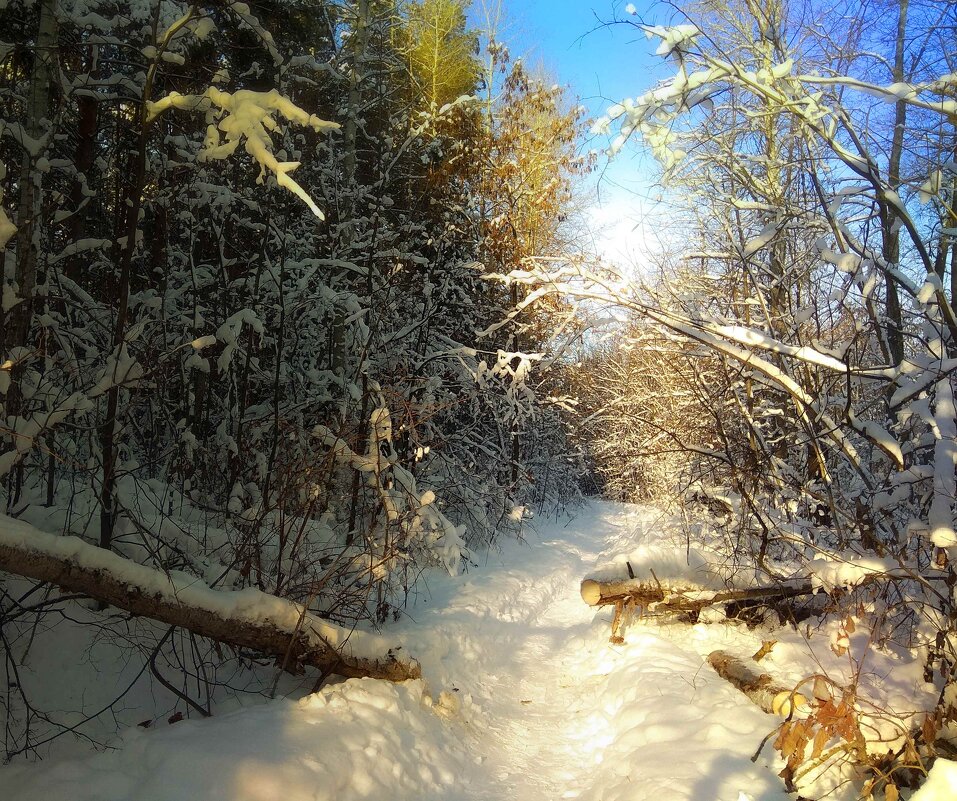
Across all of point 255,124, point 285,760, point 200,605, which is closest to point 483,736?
point 285,760

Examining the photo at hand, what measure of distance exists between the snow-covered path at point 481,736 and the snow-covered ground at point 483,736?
0.04 feet

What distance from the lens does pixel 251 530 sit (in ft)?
13.6

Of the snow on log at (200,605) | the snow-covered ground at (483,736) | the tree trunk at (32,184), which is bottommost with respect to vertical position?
the snow-covered ground at (483,736)

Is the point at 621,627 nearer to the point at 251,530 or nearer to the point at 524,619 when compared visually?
the point at 524,619

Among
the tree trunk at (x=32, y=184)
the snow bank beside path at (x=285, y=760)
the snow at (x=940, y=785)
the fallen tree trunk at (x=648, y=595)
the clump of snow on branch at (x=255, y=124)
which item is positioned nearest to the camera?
the snow at (x=940, y=785)

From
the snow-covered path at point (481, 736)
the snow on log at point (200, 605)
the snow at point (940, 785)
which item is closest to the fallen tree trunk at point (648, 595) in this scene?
the snow-covered path at point (481, 736)

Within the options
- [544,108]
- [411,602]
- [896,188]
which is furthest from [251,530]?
[544,108]

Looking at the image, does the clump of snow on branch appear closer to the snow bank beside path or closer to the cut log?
the snow bank beside path

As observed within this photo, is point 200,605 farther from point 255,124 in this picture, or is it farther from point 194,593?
point 255,124

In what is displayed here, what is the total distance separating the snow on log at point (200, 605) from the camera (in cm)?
293

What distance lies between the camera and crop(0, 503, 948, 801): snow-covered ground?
2.92 metres

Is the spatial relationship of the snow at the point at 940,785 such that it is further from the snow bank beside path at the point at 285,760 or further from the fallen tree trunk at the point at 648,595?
the fallen tree trunk at the point at 648,595

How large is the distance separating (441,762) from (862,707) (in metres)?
2.79

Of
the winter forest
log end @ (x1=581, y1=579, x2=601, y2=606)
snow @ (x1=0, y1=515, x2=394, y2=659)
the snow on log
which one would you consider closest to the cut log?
the winter forest
